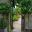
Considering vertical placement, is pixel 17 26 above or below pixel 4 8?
below

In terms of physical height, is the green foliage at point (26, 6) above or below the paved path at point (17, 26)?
above

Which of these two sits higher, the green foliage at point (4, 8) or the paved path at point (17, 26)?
the green foliage at point (4, 8)

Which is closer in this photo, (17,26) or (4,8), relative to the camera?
(4,8)

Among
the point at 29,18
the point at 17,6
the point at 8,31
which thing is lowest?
the point at 8,31

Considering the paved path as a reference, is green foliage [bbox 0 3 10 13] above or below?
above

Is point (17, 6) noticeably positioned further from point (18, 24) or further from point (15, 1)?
point (18, 24)

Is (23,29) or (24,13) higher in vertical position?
(24,13)

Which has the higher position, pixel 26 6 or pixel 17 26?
pixel 26 6

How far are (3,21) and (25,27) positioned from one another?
0.21 m

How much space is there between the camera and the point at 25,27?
29.6 inches

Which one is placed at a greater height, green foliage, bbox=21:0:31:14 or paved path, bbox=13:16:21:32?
green foliage, bbox=21:0:31:14

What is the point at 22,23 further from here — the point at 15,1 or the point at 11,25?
the point at 15,1

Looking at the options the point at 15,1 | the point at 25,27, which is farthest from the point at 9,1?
the point at 25,27

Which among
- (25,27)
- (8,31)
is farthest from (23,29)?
(8,31)
